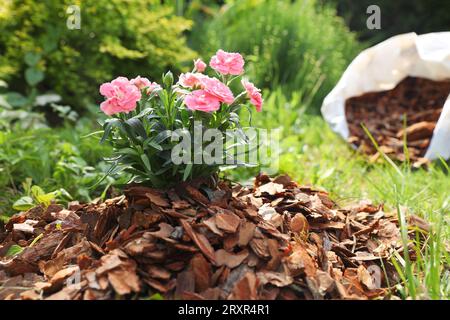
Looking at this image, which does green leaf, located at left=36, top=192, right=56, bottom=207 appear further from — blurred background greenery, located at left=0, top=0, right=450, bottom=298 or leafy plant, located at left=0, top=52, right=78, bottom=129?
leafy plant, located at left=0, top=52, right=78, bottom=129

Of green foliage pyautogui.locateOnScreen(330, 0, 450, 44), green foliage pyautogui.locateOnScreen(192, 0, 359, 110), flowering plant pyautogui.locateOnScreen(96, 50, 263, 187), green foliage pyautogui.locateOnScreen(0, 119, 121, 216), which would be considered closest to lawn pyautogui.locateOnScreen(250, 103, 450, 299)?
green foliage pyautogui.locateOnScreen(192, 0, 359, 110)

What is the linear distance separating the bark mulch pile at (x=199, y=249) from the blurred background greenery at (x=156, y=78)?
0.75 ft

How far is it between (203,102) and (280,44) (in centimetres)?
329

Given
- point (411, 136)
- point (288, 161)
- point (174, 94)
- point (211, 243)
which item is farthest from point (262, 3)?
point (211, 243)

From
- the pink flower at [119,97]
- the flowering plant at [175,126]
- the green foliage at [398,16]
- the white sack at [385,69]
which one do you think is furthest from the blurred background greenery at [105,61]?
the green foliage at [398,16]

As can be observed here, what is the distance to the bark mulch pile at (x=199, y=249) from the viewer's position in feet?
5.57

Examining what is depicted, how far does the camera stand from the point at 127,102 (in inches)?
72.2

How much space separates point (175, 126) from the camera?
6.61ft

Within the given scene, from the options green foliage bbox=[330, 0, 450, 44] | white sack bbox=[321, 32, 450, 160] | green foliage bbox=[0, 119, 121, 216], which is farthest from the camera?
green foliage bbox=[330, 0, 450, 44]

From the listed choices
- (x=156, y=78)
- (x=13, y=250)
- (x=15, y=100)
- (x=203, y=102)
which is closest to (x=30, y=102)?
(x=15, y=100)

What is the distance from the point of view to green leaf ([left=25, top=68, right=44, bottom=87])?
3816 mm

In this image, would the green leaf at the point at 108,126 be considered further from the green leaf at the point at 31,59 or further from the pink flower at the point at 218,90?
the green leaf at the point at 31,59

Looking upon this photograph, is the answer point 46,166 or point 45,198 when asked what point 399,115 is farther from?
point 45,198

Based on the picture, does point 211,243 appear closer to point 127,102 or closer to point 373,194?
point 127,102
